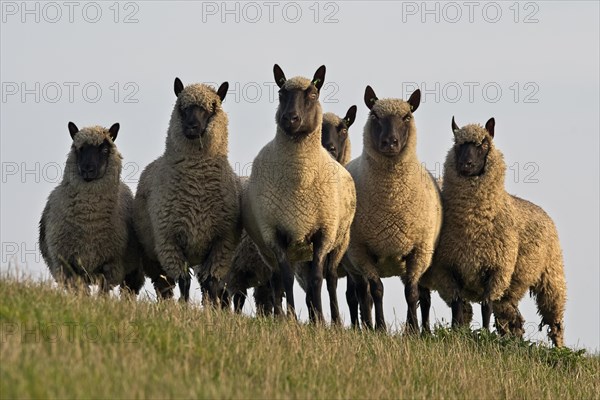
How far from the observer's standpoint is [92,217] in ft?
47.5

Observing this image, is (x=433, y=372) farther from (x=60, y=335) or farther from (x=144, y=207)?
(x=144, y=207)

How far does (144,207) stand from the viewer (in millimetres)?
14945

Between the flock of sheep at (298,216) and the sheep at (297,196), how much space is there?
20 mm

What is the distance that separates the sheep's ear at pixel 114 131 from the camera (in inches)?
602

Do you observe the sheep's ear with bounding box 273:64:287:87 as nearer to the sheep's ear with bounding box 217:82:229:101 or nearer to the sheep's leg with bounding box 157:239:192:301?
the sheep's ear with bounding box 217:82:229:101

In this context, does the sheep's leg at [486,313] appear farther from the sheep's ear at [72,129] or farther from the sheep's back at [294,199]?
the sheep's ear at [72,129]

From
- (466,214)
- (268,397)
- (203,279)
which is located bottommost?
(268,397)

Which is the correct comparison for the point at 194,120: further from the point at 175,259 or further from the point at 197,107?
the point at 175,259

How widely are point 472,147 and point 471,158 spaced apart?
9.6 inches

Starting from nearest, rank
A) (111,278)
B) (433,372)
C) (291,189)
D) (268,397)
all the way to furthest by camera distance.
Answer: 1. (268,397)
2. (433,372)
3. (291,189)
4. (111,278)

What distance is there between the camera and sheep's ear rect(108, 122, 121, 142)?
15.3 m

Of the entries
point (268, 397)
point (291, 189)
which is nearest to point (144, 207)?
point (291, 189)

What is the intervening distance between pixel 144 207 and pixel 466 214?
4602mm

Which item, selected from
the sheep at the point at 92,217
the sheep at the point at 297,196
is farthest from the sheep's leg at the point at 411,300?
the sheep at the point at 92,217
